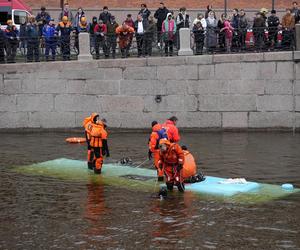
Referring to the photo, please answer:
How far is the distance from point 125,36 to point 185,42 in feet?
6.32

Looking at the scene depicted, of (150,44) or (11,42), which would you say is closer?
(150,44)

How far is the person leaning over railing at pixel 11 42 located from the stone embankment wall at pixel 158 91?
22.1 inches

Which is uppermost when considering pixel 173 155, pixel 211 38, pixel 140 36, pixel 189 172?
pixel 140 36

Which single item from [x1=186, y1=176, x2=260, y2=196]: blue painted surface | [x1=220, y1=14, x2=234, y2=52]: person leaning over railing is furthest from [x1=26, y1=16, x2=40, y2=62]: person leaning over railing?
[x1=186, y1=176, x2=260, y2=196]: blue painted surface

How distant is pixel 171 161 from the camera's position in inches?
602

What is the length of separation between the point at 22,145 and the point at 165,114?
454 centimetres

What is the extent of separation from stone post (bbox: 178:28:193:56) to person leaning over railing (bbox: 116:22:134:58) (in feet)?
5.21

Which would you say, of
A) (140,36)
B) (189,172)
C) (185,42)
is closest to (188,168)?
(189,172)

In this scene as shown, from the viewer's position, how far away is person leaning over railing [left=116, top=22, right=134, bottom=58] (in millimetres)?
23953

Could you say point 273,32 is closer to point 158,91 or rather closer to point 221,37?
point 221,37

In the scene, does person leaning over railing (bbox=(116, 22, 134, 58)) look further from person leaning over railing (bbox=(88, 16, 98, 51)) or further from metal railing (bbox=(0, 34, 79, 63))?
metal railing (bbox=(0, 34, 79, 63))

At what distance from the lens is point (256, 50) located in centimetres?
2378

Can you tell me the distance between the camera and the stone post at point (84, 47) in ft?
78.2

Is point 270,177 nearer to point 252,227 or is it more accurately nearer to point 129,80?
point 252,227
